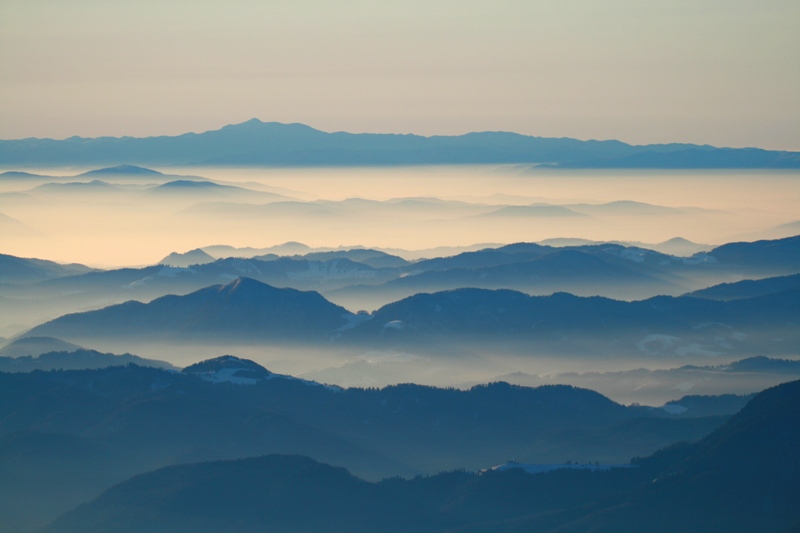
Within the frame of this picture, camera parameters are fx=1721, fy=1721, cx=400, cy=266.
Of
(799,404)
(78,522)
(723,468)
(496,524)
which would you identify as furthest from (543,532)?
(78,522)

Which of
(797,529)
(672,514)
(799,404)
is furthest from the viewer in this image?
(799,404)

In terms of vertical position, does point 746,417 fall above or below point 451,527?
above

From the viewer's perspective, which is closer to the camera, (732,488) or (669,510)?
(669,510)

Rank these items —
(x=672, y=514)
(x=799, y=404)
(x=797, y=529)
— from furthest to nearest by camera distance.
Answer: (x=799, y=404) < (x=672, y=514) < (x=797, y=529)

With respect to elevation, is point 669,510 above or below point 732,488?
below

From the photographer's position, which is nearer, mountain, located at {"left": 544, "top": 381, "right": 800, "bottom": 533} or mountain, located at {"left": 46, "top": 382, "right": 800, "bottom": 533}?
mountain, located at {"left": 544, "top": 381, "right": 800, "bottom": 533}

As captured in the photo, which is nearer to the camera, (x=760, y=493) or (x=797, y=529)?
(x=797, y=529)

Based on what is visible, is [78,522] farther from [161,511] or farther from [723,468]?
[723,468]

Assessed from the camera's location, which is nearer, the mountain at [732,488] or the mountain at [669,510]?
the mountain at [732,488]

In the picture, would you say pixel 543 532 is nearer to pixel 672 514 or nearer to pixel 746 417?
pixel 672 514
